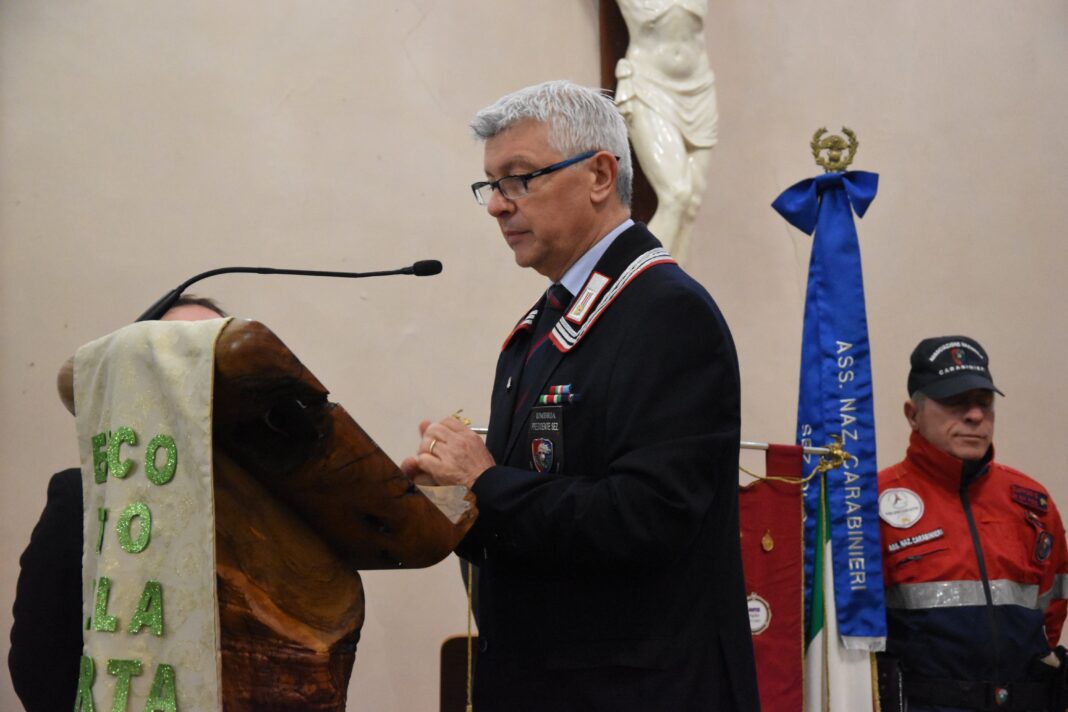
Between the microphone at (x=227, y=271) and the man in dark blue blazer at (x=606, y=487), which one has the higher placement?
the microphone at (x=227, y=271)

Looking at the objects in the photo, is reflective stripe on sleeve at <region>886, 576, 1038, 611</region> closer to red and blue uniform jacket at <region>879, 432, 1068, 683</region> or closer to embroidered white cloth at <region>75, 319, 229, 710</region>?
red and blue uniform jacket at <region>879, 432, 1068, 683</region>

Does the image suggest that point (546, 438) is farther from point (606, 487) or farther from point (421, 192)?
point (421, 192)

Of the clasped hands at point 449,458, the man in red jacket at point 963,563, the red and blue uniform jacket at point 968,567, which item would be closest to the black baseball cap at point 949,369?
the man in red jacket at point 963,563

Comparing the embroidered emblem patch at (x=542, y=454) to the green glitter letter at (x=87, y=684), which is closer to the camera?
the green glitter letter at (x=87, y=684)

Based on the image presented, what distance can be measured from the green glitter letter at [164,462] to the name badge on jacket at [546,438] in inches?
24.2

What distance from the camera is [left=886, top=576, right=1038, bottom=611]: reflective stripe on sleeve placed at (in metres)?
3.00

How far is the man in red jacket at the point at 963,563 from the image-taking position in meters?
2.95

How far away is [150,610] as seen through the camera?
1189 mm

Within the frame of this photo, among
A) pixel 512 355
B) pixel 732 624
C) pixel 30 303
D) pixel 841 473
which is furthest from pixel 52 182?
pixel 732 624

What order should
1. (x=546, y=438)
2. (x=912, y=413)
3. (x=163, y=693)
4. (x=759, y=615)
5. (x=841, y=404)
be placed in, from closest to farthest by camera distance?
(x=163, y=693)
(x=546, y=438)
(x=759, y=615)
(x=841, y=404)
(x=912, y=413)

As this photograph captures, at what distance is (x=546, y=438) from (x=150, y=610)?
2.15ft

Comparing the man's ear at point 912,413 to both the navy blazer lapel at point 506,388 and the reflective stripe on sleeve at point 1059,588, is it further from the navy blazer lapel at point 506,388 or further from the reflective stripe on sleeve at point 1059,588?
the navy blazer lapel at point 506,388

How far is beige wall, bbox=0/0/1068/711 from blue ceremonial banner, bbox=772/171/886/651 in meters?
1.18

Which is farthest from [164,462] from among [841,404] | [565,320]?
[841,404]
